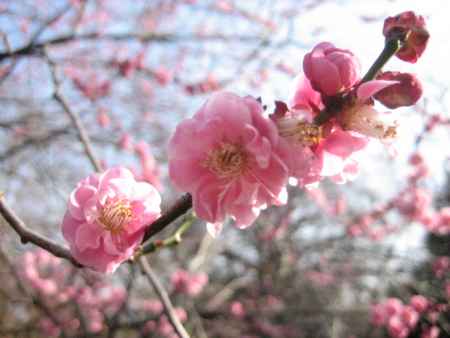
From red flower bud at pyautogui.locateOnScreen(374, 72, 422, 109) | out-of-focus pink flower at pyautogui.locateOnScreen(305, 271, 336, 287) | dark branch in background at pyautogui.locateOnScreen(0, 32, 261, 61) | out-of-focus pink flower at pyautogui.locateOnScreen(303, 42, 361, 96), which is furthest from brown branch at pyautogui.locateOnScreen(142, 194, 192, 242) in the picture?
out-of-focus pink flower at pyautogui.locateOnScreen(305, 271, 336, 287)

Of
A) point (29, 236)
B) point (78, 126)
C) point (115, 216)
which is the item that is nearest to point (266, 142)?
point (115, 216)

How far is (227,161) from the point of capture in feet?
3.34

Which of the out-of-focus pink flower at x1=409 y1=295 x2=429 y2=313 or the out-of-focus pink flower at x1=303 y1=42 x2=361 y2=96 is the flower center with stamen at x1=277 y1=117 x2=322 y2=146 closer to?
the out-of-focus pink flower at x1=303 y1=42 x2=361 y2=96

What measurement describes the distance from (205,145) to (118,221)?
0.31 m

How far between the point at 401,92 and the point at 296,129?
0.26m

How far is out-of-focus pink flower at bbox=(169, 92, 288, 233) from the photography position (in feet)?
3.18

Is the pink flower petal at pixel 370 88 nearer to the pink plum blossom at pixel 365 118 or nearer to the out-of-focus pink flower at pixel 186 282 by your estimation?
the pink plum blossom at pixel 365 118

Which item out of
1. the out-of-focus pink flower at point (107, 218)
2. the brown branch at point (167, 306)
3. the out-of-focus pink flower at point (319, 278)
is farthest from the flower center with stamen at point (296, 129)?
the out-of-focus pink flower at point (319, 278)

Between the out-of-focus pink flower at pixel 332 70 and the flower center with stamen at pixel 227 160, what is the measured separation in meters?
0.23

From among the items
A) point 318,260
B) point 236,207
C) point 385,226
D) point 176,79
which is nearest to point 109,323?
point 176,79

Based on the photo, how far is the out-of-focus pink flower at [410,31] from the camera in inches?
40.7

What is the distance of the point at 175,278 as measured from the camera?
600cm

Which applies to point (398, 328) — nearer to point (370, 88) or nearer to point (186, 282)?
point (186, 282)

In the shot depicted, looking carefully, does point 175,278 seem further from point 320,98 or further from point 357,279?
point 320,98
